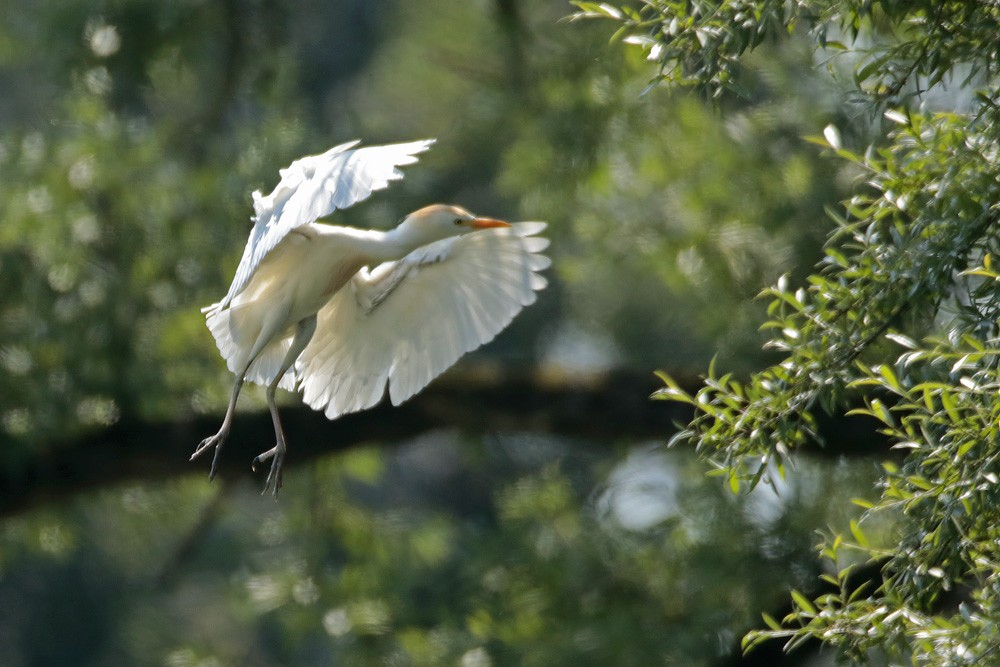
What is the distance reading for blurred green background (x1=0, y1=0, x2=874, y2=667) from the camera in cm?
482

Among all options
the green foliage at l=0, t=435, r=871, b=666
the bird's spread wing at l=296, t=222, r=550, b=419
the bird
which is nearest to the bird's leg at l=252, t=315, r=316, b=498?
the bird

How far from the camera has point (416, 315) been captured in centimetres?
334

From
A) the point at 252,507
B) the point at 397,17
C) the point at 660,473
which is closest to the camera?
the point at 660,473

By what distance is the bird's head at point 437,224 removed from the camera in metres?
3.03

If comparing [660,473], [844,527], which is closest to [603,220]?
[660,473]

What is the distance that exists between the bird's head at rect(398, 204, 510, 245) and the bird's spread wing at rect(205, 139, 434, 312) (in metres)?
0.43

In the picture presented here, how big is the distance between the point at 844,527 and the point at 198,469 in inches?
98.5

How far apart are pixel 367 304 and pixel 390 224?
196cm

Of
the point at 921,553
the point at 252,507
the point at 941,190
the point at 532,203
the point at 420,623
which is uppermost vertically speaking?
the point at 941,190

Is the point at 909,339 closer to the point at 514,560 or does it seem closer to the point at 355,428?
the point at 355,428

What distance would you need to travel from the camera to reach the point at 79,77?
5258 millimetres

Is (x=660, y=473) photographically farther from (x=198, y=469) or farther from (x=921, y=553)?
(x=921, y=553)

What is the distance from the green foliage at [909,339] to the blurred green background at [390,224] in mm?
2210

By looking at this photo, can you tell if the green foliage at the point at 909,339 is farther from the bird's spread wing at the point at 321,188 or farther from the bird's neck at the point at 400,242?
the bird's neck at the point at 400,242
